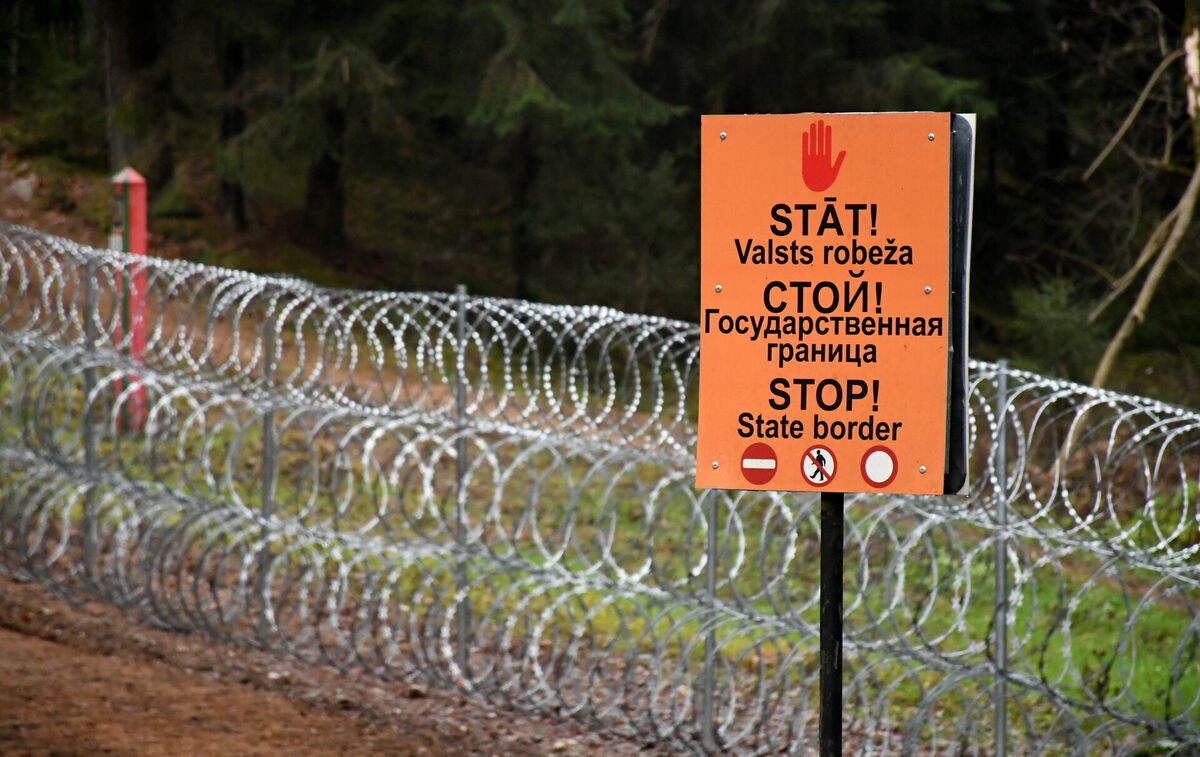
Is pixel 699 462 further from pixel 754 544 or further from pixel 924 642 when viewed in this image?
pixel 754 544

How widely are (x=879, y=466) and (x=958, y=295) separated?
1.43 ft

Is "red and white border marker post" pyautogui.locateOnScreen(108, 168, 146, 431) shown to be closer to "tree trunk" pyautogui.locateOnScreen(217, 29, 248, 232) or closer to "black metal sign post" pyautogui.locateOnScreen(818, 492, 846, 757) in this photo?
"tree trunk" pyautogui.locateOnScreen(217, 29, 248, 232)

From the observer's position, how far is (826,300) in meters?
3.68

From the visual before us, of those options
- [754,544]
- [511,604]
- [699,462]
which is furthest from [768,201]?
[754,544]

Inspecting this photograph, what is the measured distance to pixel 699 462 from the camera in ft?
12.3

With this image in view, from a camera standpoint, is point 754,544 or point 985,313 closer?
point 754,544

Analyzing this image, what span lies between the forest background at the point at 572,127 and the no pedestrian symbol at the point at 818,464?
1309cm

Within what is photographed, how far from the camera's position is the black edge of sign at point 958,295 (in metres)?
3.64

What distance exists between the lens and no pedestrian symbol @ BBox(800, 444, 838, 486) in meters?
3.68

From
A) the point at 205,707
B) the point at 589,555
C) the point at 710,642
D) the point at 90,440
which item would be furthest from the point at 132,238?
the point at 710,642

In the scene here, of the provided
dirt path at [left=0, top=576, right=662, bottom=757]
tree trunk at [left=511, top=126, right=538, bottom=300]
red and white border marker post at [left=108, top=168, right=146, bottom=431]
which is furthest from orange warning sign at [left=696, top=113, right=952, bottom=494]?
tree trunk at [left=511, top=126, right=538, bottom=300]

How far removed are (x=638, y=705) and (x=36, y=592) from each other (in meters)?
3.90

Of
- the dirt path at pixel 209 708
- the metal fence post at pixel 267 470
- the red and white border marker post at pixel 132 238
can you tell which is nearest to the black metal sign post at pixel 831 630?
the dirt path at pixel 209 708

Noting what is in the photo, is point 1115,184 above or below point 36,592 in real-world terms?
above
